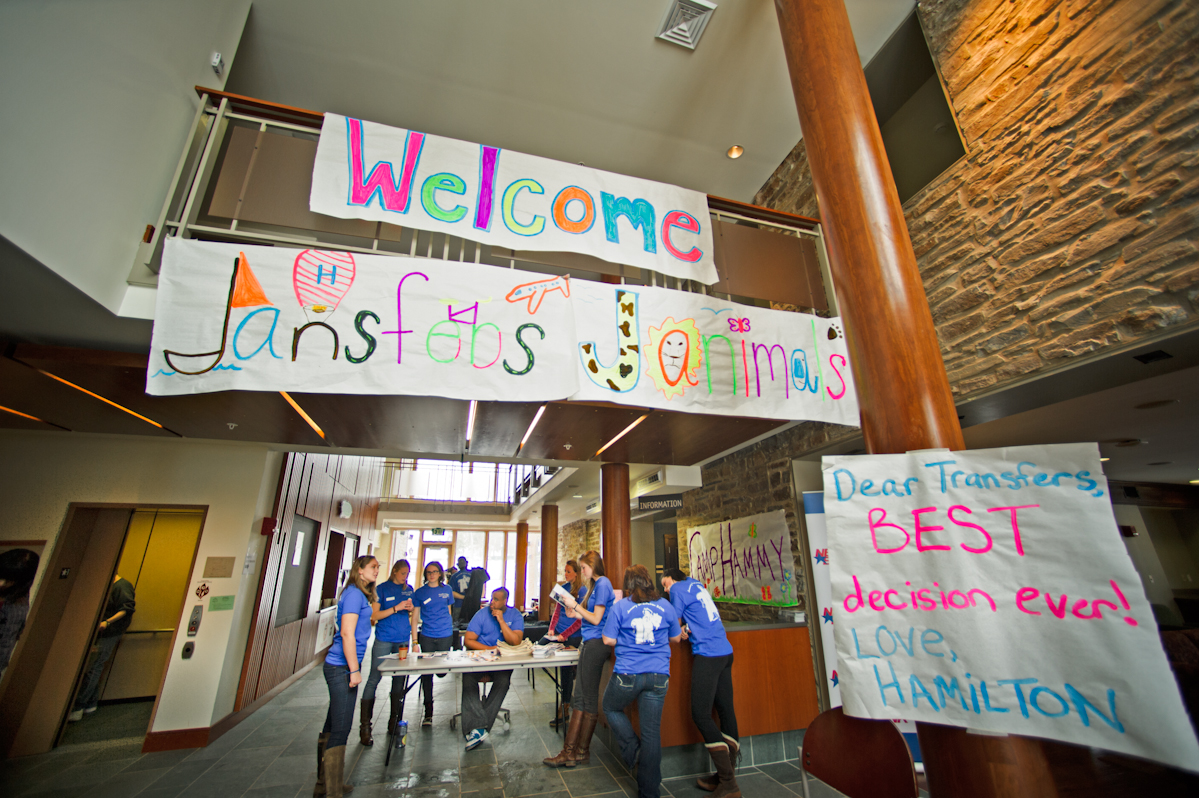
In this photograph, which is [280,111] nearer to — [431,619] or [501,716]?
[431,619]

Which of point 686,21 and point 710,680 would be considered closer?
point 710,680

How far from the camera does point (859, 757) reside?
1.80 meters

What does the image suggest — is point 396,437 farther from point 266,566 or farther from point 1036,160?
point 1036,160

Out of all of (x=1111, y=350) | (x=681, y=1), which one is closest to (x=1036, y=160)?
(x=1111, y=350)

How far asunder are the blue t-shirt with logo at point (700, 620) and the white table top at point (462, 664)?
4.35 ft

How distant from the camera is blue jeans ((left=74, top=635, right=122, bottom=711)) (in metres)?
5.27

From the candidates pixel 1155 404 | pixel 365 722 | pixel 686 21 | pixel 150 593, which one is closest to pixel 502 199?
pixel 686 21

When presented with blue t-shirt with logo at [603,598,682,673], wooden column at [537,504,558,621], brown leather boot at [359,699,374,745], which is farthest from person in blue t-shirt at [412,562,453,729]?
wooden column at [537,504,558,621]

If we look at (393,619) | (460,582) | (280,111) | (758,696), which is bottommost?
(758,696)

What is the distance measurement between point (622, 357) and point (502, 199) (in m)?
1.45

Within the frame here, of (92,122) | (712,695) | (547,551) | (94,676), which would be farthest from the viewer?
→ (547,551)

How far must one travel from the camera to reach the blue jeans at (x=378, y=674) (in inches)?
169

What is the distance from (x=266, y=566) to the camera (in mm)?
5297

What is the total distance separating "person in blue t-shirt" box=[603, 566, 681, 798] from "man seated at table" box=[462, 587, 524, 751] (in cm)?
135
